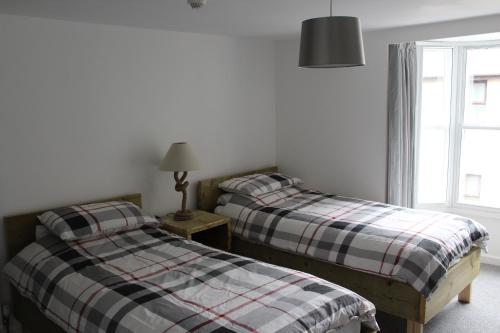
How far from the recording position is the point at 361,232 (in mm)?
3137

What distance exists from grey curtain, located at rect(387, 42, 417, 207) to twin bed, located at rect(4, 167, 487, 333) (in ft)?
1.38

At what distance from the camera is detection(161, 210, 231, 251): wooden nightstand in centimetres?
341

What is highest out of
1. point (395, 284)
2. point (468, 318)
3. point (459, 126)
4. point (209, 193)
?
point (459, 126)

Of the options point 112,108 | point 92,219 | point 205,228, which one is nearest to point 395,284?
point 205,228

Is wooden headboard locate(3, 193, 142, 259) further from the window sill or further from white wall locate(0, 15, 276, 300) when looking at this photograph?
the window sill

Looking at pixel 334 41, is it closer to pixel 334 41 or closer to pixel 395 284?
pixel 334 41

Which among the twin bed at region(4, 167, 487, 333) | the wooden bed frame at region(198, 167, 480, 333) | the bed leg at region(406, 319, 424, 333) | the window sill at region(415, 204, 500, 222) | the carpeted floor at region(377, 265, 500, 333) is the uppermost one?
the twin bed at region(4, 167, 487, 333)

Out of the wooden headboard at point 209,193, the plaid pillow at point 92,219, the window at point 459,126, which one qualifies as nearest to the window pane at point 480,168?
the window at point 459,126

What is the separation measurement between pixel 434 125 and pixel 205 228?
250 cm

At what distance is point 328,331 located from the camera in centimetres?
206

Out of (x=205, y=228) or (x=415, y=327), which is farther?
(x=205, y=228)

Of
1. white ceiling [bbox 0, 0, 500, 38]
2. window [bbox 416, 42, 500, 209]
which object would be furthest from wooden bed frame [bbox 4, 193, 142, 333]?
window [bbox 416, 42, 500, 209]

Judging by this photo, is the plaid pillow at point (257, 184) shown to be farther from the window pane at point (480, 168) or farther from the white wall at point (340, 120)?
the window pane at point (480, 168)

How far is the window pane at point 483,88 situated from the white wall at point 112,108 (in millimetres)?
2020
